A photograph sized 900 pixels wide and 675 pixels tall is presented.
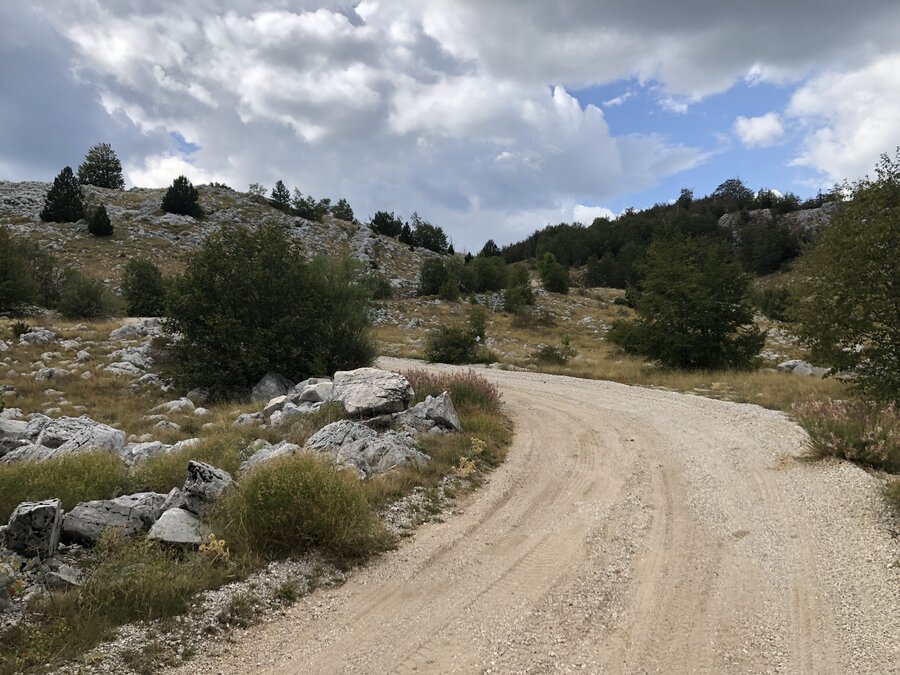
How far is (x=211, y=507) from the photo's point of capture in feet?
19.2

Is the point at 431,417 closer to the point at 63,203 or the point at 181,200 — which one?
the point at 63,203

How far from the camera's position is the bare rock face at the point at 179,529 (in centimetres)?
525

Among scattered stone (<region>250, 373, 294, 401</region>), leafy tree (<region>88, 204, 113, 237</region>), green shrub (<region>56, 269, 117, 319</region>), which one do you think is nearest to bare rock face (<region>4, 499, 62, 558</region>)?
scattered stone (<region>250, 373, 294, 401</region>)

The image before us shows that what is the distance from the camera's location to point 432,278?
60812 mm

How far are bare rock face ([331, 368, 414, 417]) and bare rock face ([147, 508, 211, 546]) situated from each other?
5.53m

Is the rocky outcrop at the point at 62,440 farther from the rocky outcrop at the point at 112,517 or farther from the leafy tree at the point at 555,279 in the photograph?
the leafy tree at the point at 555,279

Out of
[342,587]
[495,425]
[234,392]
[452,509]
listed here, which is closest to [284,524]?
[342,587]

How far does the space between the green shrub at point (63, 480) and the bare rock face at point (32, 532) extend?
999 mm

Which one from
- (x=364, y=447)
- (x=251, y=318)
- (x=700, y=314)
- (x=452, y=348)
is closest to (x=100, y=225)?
(x=452, y=348)

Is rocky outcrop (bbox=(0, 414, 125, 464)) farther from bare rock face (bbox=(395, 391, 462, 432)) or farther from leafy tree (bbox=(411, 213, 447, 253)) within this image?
leafy tree (bbox=(411, 213, 447, 253))

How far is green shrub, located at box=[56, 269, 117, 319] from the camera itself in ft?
99.5

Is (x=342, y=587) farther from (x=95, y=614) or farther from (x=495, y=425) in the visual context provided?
(x=495, y=425)

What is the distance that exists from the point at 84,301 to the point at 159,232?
118 feet

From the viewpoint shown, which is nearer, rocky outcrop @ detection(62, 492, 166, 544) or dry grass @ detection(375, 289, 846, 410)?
rocky outcrop @ detection(62, 492, 166, 544)
